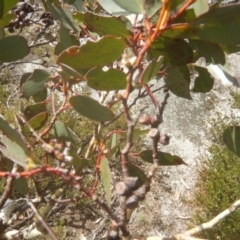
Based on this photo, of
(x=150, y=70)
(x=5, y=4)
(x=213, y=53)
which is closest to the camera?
(x=150, y=70)

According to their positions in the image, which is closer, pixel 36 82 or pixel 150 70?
pixel 150 70

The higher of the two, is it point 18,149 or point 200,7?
point 200,7

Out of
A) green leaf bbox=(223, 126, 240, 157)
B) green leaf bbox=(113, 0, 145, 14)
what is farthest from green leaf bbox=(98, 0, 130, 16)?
green leaf bbox=(223, 126, 240, 157)

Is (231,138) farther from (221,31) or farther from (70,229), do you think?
(70,229)

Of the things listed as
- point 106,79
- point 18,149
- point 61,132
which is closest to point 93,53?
point 106,79

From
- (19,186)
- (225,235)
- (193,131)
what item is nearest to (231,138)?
(19,186)

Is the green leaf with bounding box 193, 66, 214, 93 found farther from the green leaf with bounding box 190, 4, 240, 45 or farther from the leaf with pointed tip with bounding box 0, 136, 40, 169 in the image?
the leaf with pointed tip with bounding box 0, 136, 40, 169

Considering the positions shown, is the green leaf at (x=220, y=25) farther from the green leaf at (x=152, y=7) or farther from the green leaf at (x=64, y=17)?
the green leaf at (x=64, y=17)

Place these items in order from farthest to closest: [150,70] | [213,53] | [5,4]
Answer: [5,4] → [213,53] → [150,70]

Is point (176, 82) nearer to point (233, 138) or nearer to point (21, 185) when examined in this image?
point (233, 138)
